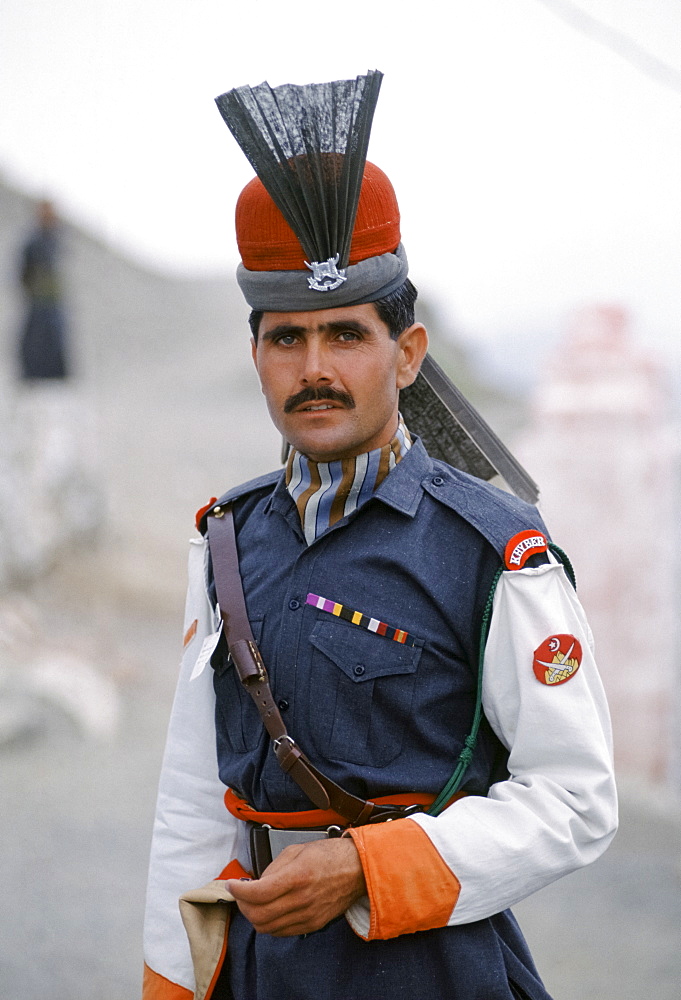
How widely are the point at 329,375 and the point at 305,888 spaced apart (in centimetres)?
65

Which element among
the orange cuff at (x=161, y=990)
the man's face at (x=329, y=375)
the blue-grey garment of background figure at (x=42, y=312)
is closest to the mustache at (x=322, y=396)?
the man's face at (x=329, y=375)

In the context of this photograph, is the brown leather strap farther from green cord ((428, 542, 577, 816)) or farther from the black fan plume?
the black fan plume

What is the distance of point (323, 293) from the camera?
1.38 metres

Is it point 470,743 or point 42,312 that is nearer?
point 470,743

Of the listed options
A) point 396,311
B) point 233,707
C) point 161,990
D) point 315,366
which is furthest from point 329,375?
point 161,990

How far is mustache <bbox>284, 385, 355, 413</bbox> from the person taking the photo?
1404 mm

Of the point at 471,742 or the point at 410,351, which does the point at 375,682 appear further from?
the point at 410,351

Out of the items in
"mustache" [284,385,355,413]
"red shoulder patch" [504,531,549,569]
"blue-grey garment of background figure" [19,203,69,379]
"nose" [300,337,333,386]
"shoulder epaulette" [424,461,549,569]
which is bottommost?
"red shoulder patch" [504,531,549,569]

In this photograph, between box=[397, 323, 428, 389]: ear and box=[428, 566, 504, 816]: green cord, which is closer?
box=[428, 566, 504, 816]: green cord

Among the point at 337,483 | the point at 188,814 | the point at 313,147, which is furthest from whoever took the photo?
the point at 188,814

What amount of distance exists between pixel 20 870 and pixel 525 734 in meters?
3.31

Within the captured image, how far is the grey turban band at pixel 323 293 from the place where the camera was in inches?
54.5

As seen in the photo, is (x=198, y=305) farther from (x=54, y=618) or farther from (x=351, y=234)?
(x=351, y=234)

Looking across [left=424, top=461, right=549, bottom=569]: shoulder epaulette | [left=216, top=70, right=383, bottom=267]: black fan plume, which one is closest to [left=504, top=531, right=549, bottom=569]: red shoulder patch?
[left=424, top=461, right=549, bottom=569]: shoulder epaulette
